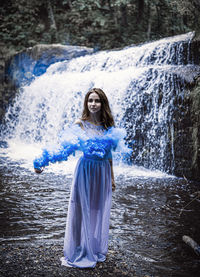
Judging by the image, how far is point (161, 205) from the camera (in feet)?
16.9

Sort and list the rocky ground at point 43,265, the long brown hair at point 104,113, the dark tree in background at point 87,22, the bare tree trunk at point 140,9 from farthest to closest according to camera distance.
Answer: the bare tree trunk at point 140,9 → the dark tree in background at point 87,22 → the long brown hair at point 104,113 → the rocky ground at point 43,265

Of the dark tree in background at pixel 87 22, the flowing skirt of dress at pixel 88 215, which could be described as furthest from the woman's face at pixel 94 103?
the dark tree in background at pixel 87 22

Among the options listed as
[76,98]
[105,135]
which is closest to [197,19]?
[76,98]

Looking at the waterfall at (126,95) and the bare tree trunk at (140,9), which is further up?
the bare tree trunk at (140,9)

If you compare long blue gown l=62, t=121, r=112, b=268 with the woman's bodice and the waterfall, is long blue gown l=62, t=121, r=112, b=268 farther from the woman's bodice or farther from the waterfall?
the waterfall

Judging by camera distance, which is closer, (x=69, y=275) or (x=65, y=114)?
(x=69, y=275)

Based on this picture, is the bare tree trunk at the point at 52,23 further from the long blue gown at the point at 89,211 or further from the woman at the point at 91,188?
the long blue gown at the point at 89,211

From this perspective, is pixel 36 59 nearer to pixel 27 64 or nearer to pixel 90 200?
pixel 27 64

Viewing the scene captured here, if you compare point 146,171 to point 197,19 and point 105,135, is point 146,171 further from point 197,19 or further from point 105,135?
point 105,135

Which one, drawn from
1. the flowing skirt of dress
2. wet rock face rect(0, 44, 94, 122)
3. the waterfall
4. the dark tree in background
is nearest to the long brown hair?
the flowing skirt of dress

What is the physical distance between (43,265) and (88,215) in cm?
65

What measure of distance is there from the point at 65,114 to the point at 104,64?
246 cm

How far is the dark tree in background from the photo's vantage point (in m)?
16.7

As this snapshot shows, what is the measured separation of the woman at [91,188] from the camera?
2.78 meters
